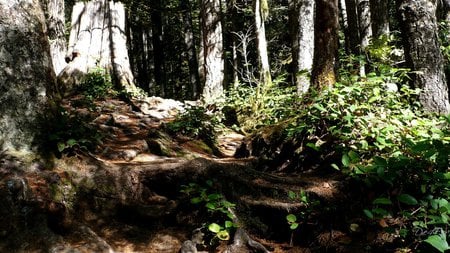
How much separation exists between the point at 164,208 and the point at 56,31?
348 inches

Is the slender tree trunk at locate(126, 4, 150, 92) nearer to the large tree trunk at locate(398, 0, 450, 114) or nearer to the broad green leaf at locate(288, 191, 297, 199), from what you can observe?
the large tree trunk at locate(398, 0, 450, 114)

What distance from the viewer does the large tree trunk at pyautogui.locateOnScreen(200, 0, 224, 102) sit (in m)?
10.6

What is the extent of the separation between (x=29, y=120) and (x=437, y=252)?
3.78 meters

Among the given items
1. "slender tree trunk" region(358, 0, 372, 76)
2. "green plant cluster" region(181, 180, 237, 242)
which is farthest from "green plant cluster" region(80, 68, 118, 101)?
"slender tree trunk" region(358, 0, 372, 76)

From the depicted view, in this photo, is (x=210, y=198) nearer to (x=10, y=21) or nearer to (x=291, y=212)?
(x=291, y=212)

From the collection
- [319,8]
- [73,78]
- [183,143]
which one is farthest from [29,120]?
[73,78]

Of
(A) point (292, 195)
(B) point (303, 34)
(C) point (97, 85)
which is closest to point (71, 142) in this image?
(A) point (292, 195)

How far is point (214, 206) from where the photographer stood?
3.42 m

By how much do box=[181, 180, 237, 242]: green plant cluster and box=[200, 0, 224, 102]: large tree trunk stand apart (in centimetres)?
687

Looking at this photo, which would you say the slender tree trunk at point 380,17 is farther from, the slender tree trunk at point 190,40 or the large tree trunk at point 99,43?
the slender tree trunk at point 190,40

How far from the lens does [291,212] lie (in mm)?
3555

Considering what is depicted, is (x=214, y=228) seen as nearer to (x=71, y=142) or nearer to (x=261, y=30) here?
(x=71, y=142)

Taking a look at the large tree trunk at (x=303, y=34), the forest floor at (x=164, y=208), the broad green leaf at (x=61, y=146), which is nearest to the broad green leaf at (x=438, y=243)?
the forest floor at (x=164, y=208)

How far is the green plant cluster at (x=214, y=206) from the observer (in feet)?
10.8
